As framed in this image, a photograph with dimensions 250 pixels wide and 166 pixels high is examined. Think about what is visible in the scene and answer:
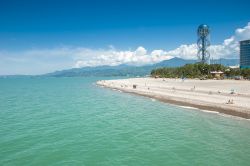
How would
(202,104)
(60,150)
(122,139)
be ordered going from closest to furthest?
(60,150) < (122,139) < (202,104)

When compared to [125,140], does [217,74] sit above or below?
above

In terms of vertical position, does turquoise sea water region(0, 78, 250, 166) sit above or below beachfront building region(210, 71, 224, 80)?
below

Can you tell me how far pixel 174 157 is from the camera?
77.5ft

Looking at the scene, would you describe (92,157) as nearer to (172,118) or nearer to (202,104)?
(172,118)

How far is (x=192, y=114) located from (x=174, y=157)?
→ 73.2 feet

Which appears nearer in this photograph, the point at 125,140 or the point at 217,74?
the point at 125,140

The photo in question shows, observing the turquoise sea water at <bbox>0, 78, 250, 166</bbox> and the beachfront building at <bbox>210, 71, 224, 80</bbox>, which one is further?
the beachfront building at <bbox>210, 71, 224, 80</bbox>

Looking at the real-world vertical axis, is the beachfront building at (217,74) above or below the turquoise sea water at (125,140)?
above

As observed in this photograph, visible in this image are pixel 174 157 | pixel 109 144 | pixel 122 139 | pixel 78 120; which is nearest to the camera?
pixel 174 157

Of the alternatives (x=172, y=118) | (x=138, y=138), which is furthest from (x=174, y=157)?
(x=172, y=118)

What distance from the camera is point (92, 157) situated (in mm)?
23781

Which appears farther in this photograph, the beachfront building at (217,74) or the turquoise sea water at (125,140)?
the beachfront building at (217,74)

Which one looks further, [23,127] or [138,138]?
[23,127]

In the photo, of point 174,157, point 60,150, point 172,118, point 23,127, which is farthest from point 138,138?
point 23,127
